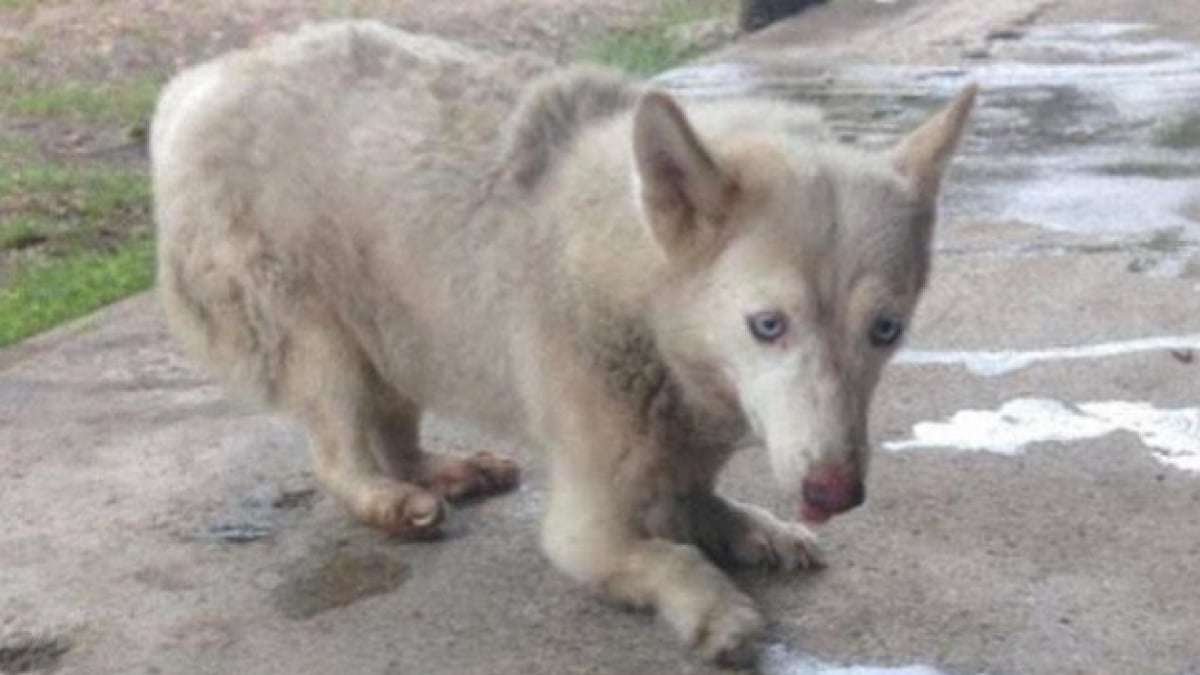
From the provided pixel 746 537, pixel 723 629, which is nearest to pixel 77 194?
pixel 746 537

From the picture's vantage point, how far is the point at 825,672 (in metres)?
4.98

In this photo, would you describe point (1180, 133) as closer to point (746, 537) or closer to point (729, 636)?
point (746, 537)

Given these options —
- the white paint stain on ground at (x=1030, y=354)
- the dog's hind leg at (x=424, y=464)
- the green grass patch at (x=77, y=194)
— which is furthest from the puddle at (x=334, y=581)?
the green grass patch at (x=77, y=194)

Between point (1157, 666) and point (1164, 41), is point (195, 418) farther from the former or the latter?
point (1164, 41)

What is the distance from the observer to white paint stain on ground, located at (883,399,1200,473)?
6340mm

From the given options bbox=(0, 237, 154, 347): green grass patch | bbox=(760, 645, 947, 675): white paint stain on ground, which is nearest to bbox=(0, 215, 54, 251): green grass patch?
bbox=(0, 237, 154, 347): green grass patch

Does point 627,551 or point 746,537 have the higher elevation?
point 627,551

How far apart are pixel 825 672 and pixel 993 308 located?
2.95 meters

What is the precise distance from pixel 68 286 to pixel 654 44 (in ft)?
22.9

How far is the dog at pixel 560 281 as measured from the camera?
185 inches

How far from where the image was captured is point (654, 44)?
15.8 metres

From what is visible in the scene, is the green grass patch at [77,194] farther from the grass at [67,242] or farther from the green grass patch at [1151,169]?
the green grass patch at [1151,169]

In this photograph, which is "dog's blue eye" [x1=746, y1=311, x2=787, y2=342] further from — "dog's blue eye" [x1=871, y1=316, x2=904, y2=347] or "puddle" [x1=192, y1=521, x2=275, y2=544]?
"puddle" [x1=192, y1=521, x2=275, y2=544]

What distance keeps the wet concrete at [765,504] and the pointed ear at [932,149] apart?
0.93m
